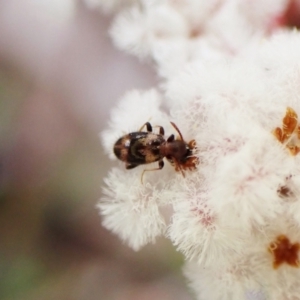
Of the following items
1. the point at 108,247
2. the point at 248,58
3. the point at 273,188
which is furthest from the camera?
the point at 108,247

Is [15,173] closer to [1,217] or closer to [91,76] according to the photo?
[1,217]

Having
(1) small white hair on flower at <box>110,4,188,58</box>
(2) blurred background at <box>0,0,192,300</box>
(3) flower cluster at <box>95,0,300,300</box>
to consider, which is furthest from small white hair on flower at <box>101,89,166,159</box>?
(2) blurred background at <box>0,0,192,300</box>

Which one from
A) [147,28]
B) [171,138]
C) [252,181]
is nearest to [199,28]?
[147,28]

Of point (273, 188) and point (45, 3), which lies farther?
point (45, 3)

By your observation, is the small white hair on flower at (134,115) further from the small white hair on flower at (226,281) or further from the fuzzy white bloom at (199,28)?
the small white hair on flower at (226,281)

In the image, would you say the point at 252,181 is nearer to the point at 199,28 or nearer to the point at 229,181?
the point at 229,181

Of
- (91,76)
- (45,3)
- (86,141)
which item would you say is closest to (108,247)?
(86,141)

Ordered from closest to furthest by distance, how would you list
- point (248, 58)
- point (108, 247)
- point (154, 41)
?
point (248, 58) < point (154, 41) < point (108, 247)

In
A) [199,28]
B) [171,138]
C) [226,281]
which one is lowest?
[226,281]
